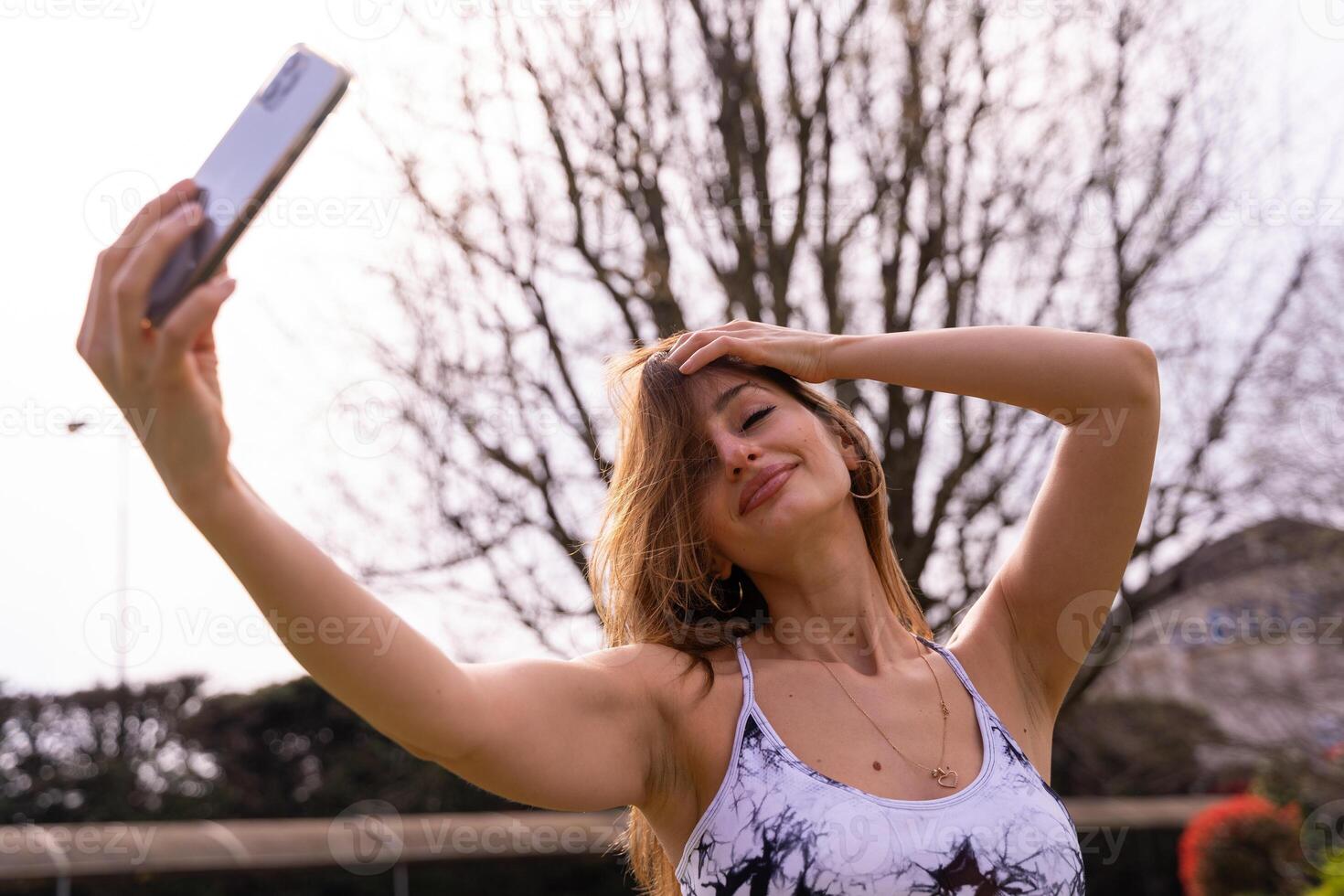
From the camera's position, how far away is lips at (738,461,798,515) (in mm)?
1862

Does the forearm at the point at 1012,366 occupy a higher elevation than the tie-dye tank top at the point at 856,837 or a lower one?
higher

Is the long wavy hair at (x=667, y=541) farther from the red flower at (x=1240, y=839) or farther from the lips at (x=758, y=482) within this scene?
the red flower at (x=1240, y=839)

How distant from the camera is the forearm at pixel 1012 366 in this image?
1.89m

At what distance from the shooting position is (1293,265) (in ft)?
19.5

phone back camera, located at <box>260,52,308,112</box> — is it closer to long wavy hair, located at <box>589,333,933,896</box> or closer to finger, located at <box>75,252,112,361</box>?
finger, located at <box>75,252,112,361</box>

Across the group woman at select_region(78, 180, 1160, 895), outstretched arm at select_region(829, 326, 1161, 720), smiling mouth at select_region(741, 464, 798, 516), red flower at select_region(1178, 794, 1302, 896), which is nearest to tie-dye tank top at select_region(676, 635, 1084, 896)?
woman at select_region(78, 180, 1160, 895)

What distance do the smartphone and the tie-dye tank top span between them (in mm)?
1011

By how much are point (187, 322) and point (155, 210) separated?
0.43 feet

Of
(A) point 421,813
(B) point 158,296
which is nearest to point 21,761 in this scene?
(A) point 421,813

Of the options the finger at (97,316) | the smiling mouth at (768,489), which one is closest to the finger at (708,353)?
the smiling mouth at (768,489)

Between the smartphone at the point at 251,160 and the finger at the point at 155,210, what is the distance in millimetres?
11

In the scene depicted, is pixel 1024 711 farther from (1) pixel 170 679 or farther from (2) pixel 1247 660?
(1) pixel 170 679

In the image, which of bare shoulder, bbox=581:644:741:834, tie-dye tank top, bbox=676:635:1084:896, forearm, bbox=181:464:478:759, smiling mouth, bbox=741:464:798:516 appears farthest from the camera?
smiling mouth, bbox=741:464:798:516

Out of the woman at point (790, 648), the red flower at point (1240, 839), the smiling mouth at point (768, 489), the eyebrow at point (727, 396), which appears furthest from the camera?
the red flower at point (1240, 839)
